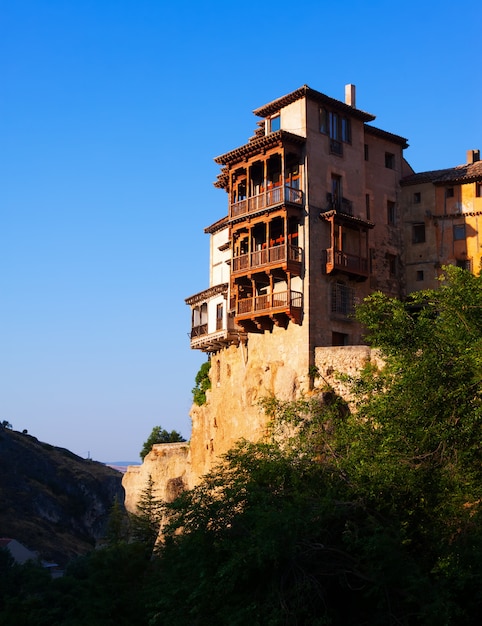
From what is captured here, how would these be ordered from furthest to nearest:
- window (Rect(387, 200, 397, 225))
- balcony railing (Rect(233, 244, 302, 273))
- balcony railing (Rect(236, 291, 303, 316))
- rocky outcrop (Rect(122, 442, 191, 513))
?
rocky outcrop (Rect(122, 442, 191, 513)) < window (Rect(387, 200, 397, 225)) < balcony railing (Rect(233, 244, 302, 273)) < balcony railing (Rect(236, 291, 303, 316))

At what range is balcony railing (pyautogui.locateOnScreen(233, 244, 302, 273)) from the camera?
136 ft

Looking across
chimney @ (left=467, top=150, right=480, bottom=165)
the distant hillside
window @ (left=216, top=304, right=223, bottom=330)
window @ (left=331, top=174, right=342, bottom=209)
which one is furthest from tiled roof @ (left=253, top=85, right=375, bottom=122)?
the distant hillside

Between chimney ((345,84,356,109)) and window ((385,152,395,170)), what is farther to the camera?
window ((385,152,395,170))

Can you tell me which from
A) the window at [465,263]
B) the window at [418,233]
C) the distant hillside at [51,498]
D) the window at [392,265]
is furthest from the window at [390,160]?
the distant hillside at [51,498]

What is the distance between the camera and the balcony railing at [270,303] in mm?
41281

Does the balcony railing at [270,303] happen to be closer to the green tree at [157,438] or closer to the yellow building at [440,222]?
the yellow building at [440,222]

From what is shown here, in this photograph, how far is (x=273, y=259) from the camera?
42.0 m

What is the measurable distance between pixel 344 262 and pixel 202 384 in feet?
51.6

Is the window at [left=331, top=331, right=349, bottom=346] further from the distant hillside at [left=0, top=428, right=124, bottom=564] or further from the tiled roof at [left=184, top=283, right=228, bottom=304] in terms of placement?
the distant hillside at [left=0, top=428, right=124, bottom=564]

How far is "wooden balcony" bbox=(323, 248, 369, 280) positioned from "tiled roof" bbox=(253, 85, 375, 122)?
8252 mm

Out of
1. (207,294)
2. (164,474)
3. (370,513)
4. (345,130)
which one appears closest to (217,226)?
(207,294)

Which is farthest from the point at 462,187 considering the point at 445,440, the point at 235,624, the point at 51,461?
the point at 51,461

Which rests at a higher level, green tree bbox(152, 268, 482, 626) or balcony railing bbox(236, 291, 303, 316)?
balcony railing bbox(236, 291, 303, 316)

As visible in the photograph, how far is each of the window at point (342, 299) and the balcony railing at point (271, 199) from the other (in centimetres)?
488
